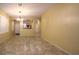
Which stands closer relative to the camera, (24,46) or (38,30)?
(24,46)

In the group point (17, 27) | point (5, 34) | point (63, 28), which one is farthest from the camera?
point (63, 28)

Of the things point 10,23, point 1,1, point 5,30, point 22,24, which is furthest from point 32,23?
point 1,1

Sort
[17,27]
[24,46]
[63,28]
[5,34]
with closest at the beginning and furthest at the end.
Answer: [5,34]
[24,46]
[17,27]
[63,28]

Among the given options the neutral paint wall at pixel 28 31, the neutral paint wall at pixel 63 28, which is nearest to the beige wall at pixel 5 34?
the neutral paint wall at pixel 28 31

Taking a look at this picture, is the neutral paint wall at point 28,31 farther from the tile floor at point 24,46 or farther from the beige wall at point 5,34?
the beige wall at point 5,34

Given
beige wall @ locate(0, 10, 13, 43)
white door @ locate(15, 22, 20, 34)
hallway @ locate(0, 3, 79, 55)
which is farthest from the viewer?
white door @ locate(15, 22, 20, 34)

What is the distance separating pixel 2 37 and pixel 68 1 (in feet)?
4.94

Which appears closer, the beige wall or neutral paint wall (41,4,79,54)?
the beige wall

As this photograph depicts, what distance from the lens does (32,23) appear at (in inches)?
120

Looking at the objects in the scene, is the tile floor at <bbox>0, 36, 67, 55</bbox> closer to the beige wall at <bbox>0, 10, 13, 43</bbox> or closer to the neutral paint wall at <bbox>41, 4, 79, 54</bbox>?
the beige wall at <bbox>0, 10, 13, 43</bbox>

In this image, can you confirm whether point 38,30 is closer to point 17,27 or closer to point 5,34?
point 17,27

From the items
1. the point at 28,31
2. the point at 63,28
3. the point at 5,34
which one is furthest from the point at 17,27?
the point at 63,28

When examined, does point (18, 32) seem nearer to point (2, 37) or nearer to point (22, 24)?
point (22, 24)

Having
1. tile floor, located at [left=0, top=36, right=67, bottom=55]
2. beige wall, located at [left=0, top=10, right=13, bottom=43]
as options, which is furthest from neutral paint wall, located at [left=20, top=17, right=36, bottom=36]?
beige wall, located at [left=0, top=10, right=13, bottom=43]
